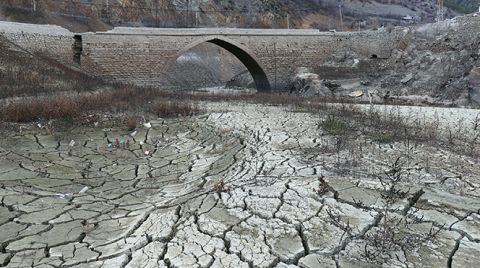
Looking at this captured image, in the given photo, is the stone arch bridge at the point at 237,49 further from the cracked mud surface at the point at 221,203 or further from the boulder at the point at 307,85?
the cracked mud surface at the point at 221,203

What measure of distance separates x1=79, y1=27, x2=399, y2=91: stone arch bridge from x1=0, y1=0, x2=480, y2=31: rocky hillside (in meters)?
8.92

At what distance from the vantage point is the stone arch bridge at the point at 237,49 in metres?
19.9

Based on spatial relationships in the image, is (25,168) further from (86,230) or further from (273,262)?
(273,262)

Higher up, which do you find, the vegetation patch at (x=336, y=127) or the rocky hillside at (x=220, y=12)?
the rocky hillside at (x=220, y=12)

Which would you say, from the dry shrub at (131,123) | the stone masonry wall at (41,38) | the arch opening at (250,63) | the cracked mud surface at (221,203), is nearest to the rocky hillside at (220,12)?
the stone masonry wall at (41,38)

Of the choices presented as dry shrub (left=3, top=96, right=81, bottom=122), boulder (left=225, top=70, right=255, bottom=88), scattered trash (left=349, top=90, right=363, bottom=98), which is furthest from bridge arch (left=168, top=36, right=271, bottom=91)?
dry shrub (left=3, top=96, right=81, bottom=122)

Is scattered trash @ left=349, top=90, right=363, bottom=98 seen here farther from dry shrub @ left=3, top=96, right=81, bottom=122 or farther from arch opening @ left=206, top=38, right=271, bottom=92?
dry shrub @ left=3, top=96, right=81, bottom=122

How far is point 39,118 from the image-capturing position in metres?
8.43

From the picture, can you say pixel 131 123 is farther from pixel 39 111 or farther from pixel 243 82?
pixel 243 82

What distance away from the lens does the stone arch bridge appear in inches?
782

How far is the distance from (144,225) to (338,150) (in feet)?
9.97

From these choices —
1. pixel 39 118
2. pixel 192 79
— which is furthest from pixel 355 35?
pixel 39 118

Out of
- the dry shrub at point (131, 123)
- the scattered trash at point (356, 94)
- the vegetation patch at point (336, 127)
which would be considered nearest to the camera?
the vegetation patch at point (336, 127)

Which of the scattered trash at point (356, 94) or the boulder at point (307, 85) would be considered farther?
the boulder at point (307, 85)
